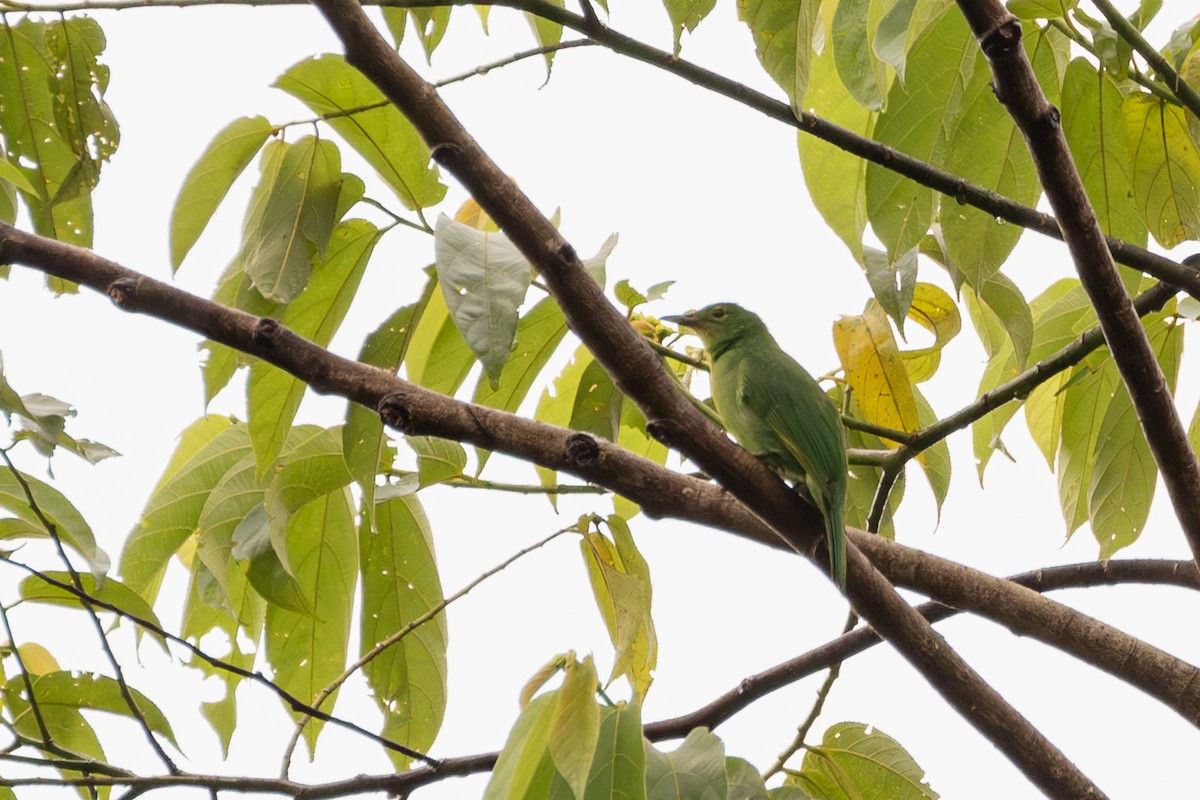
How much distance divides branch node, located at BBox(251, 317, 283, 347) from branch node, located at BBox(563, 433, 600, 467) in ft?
1.60

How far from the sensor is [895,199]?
2.04 meters

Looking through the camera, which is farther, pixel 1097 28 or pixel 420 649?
pixel 420 649

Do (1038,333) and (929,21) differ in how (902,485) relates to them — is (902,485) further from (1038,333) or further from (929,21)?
(929,21)

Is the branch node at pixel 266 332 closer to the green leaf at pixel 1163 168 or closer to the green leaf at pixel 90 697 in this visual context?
the green leaf at pixel 90 697

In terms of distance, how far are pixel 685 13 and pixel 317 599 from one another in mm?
1623

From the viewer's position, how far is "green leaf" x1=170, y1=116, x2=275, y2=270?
2.21 meters

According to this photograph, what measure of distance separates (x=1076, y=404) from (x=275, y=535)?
1813 mm

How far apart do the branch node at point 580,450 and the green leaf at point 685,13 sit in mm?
607

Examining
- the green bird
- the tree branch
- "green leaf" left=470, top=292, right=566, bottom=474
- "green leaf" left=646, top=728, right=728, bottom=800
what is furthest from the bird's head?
"green leaf" left=646, top=728, right=728, bottom=800

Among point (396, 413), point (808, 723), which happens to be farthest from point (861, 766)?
point (396, 413)

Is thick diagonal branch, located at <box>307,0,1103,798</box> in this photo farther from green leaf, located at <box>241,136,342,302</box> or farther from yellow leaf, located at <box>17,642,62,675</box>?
yellow leaf, located at <box>17,642,62,675</box>

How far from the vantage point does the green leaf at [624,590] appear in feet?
6.97

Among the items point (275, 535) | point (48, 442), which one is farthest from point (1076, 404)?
point (48, 442)

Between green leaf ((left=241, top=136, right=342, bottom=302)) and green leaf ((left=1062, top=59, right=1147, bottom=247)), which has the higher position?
green leaf ((left=241, top=136, right=342, bottom=302))
